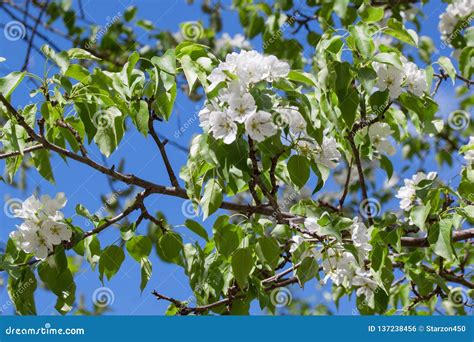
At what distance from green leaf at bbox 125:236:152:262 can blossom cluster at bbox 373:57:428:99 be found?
74 centimetres

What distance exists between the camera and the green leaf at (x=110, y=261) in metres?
1.92

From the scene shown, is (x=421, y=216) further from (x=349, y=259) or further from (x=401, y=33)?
(x=401, y=33)

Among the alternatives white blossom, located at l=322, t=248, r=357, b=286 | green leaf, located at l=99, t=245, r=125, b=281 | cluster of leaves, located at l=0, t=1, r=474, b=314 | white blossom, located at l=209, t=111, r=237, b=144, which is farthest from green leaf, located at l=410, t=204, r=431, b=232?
green leaf, located at l=99, t=245, r=125, b=281

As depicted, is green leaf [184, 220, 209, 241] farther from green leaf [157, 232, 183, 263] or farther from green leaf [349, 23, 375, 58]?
green leaf [349, 23, 375, 58]

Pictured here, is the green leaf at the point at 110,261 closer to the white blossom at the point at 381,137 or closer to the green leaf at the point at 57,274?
the green leaf at the point at 57,274

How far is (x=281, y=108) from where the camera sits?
66.5 inches

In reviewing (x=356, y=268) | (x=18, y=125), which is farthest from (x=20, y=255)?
(x=356, y=268)

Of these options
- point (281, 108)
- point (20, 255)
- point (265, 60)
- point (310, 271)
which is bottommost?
point (310, 271)

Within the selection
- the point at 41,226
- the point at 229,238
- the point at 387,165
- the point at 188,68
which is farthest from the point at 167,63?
the point at 387,165

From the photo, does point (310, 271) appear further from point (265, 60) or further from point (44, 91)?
point (44, 91)

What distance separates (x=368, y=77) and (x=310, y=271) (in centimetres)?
51

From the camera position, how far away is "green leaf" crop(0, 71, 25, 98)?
173 centimetres

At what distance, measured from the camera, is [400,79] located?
1.90m

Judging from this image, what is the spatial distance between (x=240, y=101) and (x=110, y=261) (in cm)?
60
